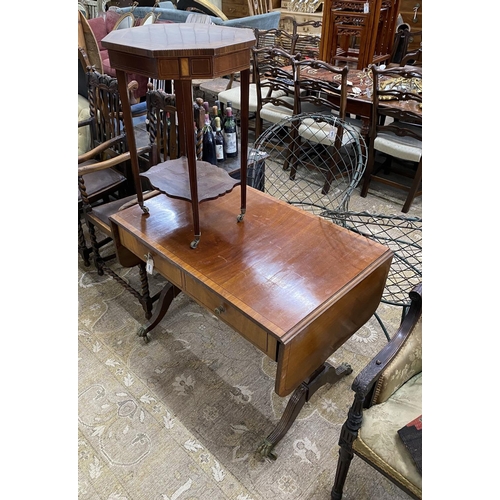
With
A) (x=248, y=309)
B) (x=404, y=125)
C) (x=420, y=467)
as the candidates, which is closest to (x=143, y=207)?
(x=248, y=309)

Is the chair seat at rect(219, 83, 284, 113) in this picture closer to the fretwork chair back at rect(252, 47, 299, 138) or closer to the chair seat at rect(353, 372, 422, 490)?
the fretwork chair back at rect(252, 47, 299, 138)

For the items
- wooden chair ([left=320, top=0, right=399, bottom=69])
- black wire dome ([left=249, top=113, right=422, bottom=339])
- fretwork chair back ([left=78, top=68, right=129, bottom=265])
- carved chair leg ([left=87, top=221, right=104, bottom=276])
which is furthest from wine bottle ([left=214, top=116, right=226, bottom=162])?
wooden chair ([left=320, top=0, right=399, bottom=69])

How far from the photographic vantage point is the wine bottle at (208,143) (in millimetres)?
2100

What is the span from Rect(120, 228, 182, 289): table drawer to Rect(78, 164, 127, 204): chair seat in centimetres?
76

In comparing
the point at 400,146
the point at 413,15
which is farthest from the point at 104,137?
the point at 413,15

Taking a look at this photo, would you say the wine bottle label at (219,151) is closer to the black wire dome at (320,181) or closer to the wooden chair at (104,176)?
the black wire dome at (320,181)

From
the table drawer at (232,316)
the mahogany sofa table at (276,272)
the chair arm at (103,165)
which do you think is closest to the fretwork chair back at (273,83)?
the chair arm at (103,165)

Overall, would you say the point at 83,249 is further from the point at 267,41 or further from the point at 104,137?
the point at 267,41

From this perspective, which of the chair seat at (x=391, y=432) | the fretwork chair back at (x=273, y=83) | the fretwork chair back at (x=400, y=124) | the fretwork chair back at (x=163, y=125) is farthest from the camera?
the fretwork chair back at (x=273, y=83)

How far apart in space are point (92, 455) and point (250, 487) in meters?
0.58

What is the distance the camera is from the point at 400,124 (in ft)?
10.0

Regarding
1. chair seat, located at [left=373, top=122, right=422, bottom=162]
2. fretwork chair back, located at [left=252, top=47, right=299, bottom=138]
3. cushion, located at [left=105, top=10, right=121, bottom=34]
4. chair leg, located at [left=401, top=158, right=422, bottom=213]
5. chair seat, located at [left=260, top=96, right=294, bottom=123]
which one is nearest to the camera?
chair seat, located at [left=373, top=122, right=422, bottom=162]

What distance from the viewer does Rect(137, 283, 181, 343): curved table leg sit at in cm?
183

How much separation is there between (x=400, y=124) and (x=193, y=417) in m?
2.65
